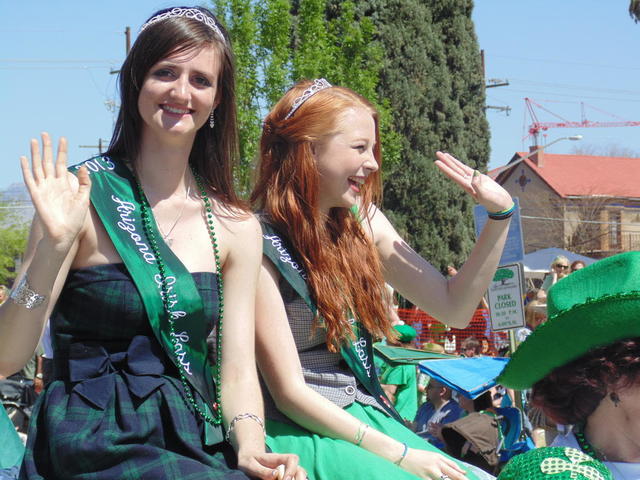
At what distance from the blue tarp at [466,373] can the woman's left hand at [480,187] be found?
3575mm

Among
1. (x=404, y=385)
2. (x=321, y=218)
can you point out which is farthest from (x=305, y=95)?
(x=404, y=385)

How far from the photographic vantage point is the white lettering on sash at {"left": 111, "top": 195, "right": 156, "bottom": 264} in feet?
7.55

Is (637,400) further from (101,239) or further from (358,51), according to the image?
(358,51)

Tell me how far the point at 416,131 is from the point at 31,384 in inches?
535

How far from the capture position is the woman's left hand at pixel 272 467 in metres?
2.21

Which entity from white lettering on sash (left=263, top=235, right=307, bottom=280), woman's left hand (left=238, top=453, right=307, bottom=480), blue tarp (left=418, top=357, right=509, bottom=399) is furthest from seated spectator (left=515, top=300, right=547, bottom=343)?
woman's left hand (left=238, top=453, right=307, bottom=480)

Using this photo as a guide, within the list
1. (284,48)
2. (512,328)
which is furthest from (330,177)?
(284,48)

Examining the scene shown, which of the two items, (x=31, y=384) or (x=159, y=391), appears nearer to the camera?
(x=159, y=391)

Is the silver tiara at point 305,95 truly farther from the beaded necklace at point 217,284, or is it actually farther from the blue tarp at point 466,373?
the blue tarp at point 466,373

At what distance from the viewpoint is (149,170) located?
252 cm

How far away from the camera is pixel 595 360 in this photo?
85.3 inches

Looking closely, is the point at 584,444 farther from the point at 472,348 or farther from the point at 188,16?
the point at 472,348

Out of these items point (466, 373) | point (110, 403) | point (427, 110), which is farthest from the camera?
point (427, 110)

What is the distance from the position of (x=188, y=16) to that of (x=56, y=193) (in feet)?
2.39
